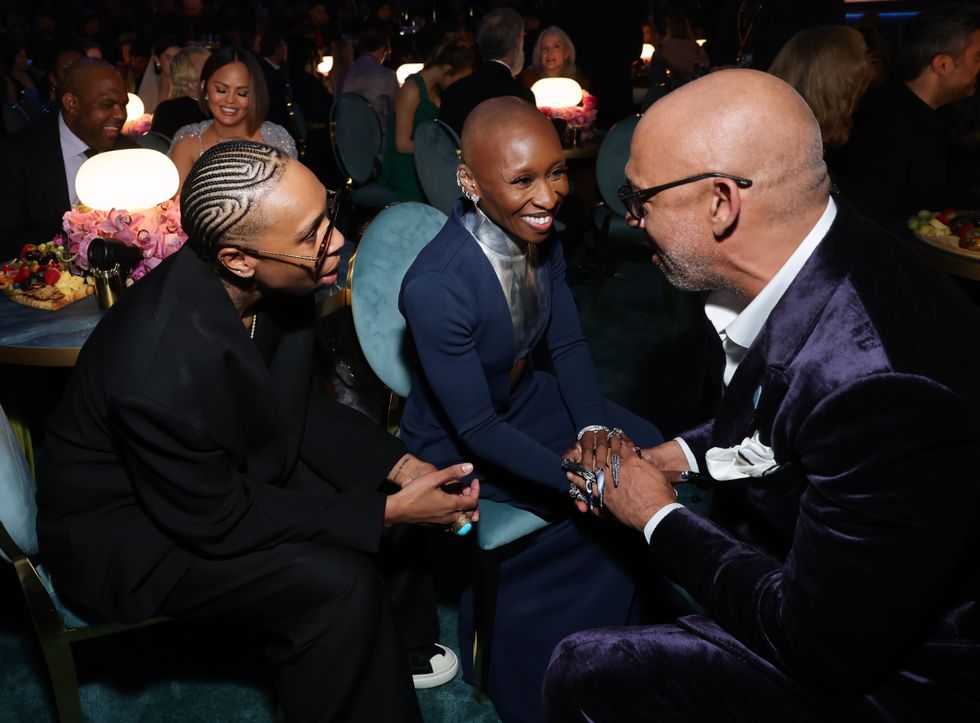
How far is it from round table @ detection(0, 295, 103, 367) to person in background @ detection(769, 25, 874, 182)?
8.87 feet

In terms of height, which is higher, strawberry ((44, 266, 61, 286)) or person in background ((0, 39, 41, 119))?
strawberry ((44, 266, 61, 286))

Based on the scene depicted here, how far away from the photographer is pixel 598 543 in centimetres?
220

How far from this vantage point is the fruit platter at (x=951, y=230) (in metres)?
2.98

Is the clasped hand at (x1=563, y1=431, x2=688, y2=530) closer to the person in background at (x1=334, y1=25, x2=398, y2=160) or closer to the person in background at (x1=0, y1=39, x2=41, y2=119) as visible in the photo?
the person in background at (x1=334, y1=25, x2=398, y2=160)

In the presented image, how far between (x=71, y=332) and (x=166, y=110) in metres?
2.89

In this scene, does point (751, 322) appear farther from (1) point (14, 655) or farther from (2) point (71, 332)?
(1) point (14, 655)

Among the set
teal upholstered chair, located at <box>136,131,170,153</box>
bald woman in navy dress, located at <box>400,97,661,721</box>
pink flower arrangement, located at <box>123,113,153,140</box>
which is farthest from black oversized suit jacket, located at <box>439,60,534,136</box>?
bald woman in navy dress, located at <box>400,97,661,721</box>

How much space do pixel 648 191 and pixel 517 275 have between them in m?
0.75

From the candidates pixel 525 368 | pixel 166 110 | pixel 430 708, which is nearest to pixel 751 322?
pixel 525 368

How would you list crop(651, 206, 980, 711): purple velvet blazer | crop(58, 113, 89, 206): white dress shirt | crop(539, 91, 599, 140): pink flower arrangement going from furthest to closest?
crop(539, 91, 599, 140): pink flower arrangement → crop(58, 113, 89, 206): white dress shirt → crop(651, 206, 980, 711): purple velvet blazer

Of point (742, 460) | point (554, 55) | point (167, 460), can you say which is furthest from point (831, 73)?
point (554, 55)

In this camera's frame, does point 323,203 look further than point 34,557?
No

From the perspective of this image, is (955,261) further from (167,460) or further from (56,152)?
(56,152)

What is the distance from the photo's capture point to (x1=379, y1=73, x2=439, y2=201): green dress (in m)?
5.25
